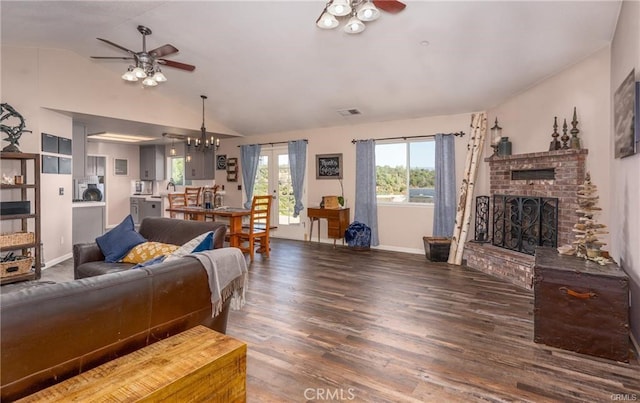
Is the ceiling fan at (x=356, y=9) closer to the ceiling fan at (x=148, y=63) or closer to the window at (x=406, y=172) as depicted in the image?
the ceiling fan at (x=148, y=63)

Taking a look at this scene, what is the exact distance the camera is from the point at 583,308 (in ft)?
7.84

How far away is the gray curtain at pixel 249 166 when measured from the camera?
24.9ft

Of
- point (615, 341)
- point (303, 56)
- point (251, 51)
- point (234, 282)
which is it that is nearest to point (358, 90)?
point (303, 56)

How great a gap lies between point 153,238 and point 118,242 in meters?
0.45

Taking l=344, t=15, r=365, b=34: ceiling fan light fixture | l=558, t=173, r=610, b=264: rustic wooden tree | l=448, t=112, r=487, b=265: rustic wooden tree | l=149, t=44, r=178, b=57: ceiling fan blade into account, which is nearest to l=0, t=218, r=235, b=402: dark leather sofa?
l=344, t=15, r=365, b=34: ceiling fan light fixture

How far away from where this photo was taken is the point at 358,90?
504cm

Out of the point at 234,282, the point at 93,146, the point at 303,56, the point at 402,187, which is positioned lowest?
the point at 234,282

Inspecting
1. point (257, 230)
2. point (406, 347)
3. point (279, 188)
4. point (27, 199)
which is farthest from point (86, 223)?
point (406, 347)

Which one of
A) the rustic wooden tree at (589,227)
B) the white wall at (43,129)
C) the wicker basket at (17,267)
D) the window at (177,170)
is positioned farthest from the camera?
the window at (177,170)

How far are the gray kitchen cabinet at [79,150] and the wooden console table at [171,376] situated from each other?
A: 17.7 feet

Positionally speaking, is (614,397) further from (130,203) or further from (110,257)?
(130,203)

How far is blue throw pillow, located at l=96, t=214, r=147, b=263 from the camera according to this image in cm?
316

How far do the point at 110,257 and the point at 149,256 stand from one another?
0.40 m

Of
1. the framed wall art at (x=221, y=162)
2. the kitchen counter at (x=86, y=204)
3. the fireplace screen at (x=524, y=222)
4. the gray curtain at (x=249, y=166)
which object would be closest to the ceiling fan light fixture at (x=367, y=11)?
the fireplace screen at (x=524, y=222)
